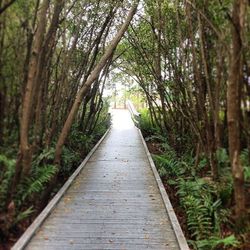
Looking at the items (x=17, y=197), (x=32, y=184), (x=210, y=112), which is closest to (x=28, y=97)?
(x=32, y=184)

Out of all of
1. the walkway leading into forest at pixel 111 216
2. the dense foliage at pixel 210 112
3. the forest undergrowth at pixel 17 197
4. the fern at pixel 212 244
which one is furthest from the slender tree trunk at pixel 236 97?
the forest undergrowth at pixel 17 197

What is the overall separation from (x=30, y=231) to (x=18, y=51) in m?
2.21

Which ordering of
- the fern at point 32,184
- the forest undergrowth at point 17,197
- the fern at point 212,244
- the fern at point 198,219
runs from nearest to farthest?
the fern at point 212,244 < the forest undergrowth at point 17,197 < the fern at point 198,219 < the fern at point 32,184

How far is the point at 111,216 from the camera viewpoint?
5.69 meters

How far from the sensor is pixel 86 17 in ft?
32.9

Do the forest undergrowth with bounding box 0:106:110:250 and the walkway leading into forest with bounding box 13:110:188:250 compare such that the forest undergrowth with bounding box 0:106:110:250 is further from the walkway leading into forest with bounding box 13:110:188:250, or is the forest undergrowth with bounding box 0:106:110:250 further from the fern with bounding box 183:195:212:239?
the fern with bounding box 183:195:212:239

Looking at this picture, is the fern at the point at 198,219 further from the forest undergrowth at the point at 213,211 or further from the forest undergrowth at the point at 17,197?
the forest undergrowth at the point at 17,197

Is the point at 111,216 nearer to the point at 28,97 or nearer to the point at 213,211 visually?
the point at 213,211

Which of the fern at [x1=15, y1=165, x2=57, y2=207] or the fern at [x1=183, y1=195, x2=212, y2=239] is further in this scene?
the fern at [x1=15, y1=165, x2=57, y2=207]

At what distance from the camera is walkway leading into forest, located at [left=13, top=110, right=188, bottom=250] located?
465 cm

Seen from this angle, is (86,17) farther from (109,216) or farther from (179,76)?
(109,216)

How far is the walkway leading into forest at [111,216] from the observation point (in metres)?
4.65

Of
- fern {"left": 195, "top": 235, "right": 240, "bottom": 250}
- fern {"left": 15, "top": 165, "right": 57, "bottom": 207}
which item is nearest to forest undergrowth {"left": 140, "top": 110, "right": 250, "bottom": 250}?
fern {"left": 195, "top": 235, "right": 240, "bottom": 250}

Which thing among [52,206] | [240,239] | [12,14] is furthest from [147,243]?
[12,14]
